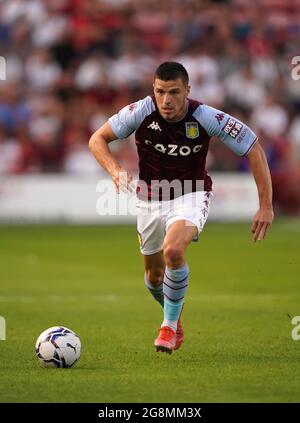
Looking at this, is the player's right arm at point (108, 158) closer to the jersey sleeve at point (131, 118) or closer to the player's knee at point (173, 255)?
the jersey sleeve at point (131, 118)

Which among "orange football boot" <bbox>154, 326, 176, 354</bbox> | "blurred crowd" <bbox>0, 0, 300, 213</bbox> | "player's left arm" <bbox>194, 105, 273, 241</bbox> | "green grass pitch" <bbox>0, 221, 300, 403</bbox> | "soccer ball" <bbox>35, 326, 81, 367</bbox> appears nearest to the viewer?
"green grass pitch" <bbox>0, 221, 300, 403</bbox>

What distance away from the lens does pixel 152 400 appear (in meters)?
6.29

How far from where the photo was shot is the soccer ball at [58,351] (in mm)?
7535

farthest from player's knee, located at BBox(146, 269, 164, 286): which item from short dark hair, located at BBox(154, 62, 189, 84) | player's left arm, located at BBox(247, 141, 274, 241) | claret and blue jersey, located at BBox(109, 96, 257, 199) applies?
short dark hair, located at BBox(154, 62, 189, 84)

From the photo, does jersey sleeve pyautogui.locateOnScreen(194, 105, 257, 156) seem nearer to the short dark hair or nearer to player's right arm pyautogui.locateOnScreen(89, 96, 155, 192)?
the short dark hair

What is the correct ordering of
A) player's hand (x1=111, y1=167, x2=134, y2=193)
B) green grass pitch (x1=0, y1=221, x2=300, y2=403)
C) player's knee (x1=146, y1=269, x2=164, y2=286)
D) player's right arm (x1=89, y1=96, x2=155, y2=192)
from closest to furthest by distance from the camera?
green grass pitch (x1=0, y1=221, x2=300, y2=403) → player's hand (x1=111, y1=167, x2=134, y2=193) → player's right arm (x1=89, y1=96, x2=155, y2=192) → player's knee (x1=146, y1=269, x2=164, y2=286)

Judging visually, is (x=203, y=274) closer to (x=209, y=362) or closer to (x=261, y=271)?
(x=261, y=271)

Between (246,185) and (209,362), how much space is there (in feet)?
43.1

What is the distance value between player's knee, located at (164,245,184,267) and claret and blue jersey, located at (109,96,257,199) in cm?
76

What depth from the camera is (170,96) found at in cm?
820

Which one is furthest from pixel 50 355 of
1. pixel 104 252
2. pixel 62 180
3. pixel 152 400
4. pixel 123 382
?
pixel 62 180

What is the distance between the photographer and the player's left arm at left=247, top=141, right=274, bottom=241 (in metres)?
8.16

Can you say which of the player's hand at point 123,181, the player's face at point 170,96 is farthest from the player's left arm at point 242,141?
the player's hand at point 123,181

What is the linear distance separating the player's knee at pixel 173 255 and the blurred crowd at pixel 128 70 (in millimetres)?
12621
